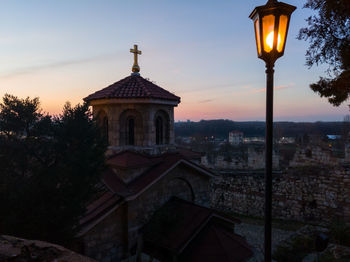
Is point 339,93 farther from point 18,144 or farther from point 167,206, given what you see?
point 18,144

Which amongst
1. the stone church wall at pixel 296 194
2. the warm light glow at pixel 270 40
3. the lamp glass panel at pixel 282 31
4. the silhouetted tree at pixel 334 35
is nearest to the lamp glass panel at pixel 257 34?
the warm light glow at pixel 270 40

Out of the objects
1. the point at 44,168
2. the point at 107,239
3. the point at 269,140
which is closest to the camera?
the point at 269,140

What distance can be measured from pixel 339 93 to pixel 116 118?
27.1 feet

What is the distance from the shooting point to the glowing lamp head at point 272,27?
2801 millimetres

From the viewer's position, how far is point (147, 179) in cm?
777

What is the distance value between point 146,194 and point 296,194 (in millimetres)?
10734

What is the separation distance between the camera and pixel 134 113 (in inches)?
383

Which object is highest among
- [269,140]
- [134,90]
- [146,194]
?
[134,90]

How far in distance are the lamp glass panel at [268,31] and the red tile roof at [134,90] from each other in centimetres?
656


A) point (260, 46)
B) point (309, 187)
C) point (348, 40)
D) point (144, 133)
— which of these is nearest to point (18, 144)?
point (144, 133)

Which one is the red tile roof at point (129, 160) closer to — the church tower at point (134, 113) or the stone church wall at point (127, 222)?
the church tower at point (134, 113)

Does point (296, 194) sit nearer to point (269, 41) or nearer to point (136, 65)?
point (136, 65)

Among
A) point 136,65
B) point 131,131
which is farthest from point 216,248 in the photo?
point 136,65

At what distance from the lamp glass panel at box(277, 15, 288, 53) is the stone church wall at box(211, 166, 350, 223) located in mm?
12622
